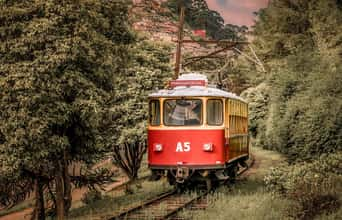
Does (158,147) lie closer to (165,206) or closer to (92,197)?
(165,206)

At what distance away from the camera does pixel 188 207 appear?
15992mm

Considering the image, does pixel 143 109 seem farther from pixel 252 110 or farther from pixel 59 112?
pixel 252 110

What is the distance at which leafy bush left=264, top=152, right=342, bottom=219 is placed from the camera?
43.0 feet

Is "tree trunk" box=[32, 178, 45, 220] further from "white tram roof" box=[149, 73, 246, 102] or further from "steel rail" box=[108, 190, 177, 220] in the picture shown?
"white tram roof" box=[149, 73, 246, 102]

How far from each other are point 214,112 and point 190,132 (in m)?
0.95

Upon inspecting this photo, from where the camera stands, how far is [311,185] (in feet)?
45.4

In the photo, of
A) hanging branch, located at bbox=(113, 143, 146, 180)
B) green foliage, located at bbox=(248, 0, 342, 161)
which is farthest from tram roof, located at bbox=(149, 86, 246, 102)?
hanging branch, located at bbox=(113, 143, 146, 180)

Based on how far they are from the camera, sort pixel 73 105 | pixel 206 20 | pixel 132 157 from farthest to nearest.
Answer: pixel 206 20, pixel 132 157, pixel 73 105

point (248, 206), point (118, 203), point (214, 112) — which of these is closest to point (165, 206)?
point (248, 206)

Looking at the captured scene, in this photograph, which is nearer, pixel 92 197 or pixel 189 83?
pixel 189 83

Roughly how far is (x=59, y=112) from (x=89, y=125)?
1049mm

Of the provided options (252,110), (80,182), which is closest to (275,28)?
(252,110)

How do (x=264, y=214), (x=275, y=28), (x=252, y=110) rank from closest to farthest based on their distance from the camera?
(x=264, y=214)
(x=252, y=110)
(x=275, y=28)

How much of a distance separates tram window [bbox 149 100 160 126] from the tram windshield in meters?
0.24
